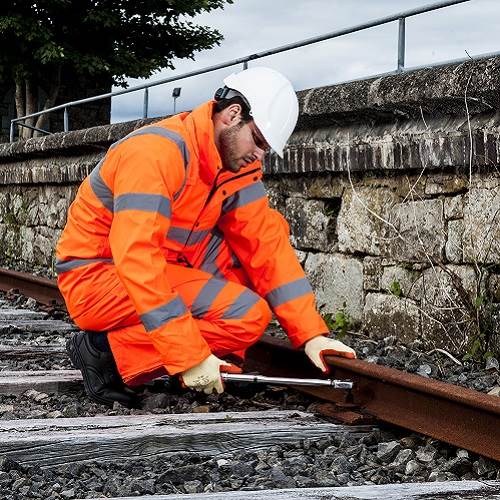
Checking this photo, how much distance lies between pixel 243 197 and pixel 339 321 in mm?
1557

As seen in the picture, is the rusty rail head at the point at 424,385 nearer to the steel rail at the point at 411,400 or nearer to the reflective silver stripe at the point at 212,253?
the steel rail at the point at 411,400

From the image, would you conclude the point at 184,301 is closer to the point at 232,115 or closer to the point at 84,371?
the point at 84,371

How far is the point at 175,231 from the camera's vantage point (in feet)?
13.3

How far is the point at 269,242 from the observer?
14.0 ft

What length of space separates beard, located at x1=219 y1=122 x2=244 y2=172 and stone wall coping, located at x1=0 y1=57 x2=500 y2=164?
1260mm

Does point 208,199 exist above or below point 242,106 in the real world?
below

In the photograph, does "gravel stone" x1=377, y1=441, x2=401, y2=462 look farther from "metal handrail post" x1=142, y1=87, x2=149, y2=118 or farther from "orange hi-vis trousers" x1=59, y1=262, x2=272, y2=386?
→ "metal handrail post" x1=142, y1=87, x2=149, y2=118

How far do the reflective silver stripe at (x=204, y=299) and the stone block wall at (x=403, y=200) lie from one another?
1192mm

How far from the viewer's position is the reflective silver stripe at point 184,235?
406cm

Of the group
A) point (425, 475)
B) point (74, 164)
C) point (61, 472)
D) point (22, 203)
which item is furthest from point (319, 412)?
point (22, 203)

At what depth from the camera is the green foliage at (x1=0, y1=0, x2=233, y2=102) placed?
26.1m

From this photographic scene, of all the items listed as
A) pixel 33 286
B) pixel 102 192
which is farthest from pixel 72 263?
pixel 33 286

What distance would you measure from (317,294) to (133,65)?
22175mm

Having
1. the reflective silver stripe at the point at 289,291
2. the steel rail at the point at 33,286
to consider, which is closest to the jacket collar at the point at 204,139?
the reflective silver stripe at the point at 289,291
